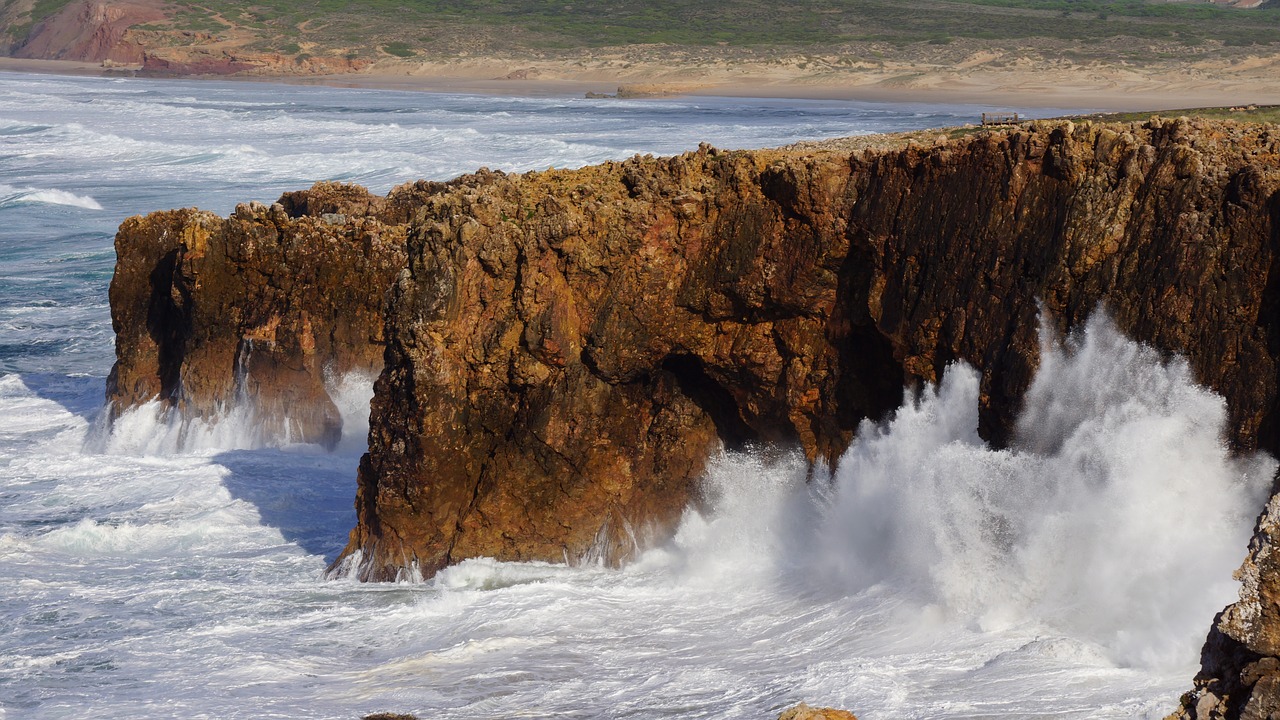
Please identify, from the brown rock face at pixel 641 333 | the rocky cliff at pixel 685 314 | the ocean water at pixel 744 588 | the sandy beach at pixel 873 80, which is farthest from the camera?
the sandy beach at pixel 873 80

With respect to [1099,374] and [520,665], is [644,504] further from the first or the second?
[1099,374]

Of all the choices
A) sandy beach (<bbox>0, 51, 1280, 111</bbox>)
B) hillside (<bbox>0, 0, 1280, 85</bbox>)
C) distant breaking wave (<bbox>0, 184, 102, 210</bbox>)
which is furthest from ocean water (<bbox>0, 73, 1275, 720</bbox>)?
hillside (<bbox>0, 0, 1280, 85</bbox>)

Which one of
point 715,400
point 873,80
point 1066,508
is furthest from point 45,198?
point 873,80

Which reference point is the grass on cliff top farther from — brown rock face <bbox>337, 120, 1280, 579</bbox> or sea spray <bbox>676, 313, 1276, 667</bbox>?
sea spray <bbox>676, 313, 1276, 667</bbox>

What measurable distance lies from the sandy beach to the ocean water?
170ft

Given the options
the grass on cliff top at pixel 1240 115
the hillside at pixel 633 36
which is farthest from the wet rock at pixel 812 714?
the hillside at pixel 633 36

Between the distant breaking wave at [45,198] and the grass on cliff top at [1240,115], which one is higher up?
the grass on cliff top at [1240,115]

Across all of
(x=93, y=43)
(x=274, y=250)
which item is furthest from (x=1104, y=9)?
(x=274, y=250)

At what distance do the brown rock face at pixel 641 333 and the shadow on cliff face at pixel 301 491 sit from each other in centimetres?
163

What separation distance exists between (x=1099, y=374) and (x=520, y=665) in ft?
15.5

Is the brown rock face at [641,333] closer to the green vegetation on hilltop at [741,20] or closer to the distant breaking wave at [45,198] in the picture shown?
the distant breaking wave at [45,198]

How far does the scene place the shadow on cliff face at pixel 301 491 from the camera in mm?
14859

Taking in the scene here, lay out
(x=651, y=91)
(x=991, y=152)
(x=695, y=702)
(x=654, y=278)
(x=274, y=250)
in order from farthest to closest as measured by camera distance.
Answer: (x=651, y=91)
(x=274, y=250)
(x=654, y=278)
(x=991, y=152)
(x=695, y=702)

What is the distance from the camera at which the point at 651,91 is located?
82.9 metres
